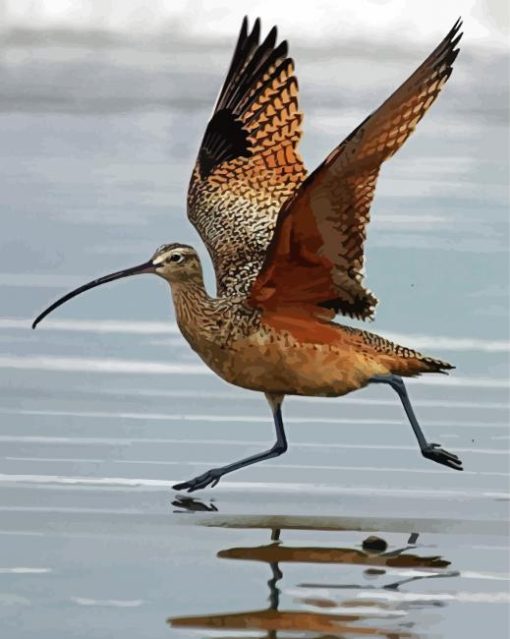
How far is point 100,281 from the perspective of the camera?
3.10 metres

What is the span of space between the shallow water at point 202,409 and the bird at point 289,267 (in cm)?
6

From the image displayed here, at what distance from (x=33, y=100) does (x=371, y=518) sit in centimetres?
104

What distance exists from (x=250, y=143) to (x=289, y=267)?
0.38m

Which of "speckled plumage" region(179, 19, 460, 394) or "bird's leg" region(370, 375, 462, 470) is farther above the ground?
"speckled plumage" region(179, 19, 460, 394)

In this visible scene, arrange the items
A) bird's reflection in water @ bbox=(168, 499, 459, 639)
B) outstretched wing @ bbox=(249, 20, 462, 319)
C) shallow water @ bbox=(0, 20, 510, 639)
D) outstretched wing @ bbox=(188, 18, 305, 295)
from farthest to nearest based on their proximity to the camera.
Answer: outstretched wing @ bbox=(188, 18, 305, 295) → outstretched wing @ bbox=(249, 20, 462, 319) → shallow water @ bbox=(0, 20, 510, 639) → bird's reflection in water @ bbox=(168, 499, 459, 639)

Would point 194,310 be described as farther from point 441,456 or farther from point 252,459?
point 441,456

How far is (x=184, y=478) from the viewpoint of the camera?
3072 millimetres

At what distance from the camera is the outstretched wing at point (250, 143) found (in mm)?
3227

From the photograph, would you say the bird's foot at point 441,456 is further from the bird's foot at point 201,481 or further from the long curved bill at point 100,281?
the long curved bill at point 100,281

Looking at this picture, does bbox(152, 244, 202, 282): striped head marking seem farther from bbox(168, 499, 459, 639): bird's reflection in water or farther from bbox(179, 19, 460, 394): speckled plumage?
bbox(168, 499, 459, 639): bird's reflection in water

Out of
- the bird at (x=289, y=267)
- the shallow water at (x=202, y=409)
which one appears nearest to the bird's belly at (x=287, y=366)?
the bird at (x=289, y=267)

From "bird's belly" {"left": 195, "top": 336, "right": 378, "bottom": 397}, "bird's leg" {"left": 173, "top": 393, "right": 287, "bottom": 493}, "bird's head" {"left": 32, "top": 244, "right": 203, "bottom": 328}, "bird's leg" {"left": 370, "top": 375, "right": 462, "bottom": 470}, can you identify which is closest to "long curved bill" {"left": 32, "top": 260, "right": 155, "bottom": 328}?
"bird's head" {"left": 32, "top": 244, "right": 203, "bottom": 328}

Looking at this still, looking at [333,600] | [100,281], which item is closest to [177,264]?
[100,281]

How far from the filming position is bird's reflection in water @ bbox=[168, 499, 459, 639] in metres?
2.55
